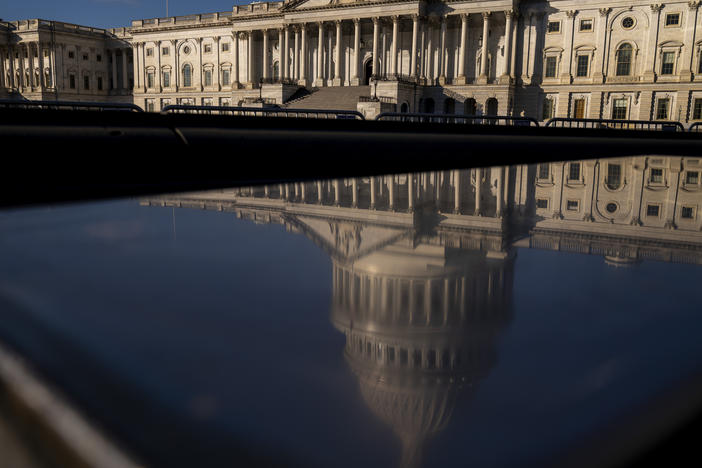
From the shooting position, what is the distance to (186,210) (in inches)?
97.0

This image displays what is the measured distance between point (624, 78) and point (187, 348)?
4547 cm

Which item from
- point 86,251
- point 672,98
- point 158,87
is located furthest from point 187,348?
point 158,87

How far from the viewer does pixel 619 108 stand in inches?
1602

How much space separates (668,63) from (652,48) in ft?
5.08

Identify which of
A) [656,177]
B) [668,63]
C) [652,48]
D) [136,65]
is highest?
[136,65]

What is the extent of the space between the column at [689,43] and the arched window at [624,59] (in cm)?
336

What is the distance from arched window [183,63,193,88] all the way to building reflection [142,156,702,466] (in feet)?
189

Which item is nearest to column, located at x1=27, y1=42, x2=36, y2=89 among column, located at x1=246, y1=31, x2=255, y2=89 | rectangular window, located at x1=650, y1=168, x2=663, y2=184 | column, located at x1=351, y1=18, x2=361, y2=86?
column, located at x1=246, y1=31, x2=255, y2=89

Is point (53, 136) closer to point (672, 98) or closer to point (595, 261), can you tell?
point (595, 261)

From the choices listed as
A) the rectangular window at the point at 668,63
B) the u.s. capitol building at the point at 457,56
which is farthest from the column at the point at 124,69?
the rectangular window at the point at 668,63

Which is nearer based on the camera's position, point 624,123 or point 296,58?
point 624,123

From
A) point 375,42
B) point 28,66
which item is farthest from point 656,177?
point 28,66

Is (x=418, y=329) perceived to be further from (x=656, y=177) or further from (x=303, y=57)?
(x=303, y=57)

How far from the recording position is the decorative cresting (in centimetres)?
59
